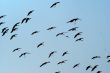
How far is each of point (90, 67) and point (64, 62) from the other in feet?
3.08

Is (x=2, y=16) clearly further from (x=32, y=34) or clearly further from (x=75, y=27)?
(x=75, y=27)

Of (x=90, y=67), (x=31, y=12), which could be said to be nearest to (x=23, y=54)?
(x=31, y=12)

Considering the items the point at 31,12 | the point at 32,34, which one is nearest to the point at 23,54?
the point at 32,34

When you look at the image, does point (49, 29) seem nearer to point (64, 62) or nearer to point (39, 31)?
point (39, 31)

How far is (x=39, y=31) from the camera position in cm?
1114

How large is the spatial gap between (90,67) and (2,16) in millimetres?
3552

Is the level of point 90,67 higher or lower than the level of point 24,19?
lower

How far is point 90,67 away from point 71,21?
1.79 metres

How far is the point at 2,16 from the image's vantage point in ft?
35.4

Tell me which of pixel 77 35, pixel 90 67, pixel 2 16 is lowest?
pixel 90 67

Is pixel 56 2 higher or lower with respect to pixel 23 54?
higher

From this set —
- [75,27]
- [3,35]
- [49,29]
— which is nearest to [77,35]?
[75,27]

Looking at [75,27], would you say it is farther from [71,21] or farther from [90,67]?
[90,67]

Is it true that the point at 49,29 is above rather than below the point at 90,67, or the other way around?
above
